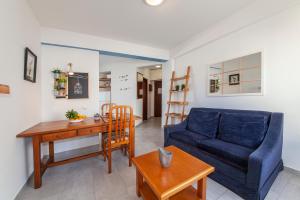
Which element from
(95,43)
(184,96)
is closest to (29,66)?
(95,43)

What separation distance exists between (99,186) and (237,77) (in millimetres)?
3007

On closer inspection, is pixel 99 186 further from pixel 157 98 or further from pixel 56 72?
pixel 157 98

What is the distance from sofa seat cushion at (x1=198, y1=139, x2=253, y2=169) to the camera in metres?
1.48

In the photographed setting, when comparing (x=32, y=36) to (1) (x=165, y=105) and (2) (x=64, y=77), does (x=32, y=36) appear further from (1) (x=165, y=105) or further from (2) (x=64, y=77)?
(1) (x=165, y=105)

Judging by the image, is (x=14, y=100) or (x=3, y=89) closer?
(x=3, y=89)

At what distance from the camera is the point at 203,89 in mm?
3107

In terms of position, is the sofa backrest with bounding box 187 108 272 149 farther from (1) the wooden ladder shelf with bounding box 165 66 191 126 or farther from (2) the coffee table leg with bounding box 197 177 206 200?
(1) the wooden ladder shelf with bounding box 165 66 191 126

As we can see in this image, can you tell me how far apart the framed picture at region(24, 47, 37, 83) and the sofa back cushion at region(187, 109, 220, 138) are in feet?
9.68

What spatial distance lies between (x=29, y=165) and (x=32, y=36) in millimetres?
2070

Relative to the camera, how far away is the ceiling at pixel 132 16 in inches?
78.9

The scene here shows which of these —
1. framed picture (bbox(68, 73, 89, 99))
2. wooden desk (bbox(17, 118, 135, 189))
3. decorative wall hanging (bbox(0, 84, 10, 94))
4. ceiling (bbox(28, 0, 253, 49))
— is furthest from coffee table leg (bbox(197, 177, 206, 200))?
framed picture (bbox(68, 73, 89, 99))

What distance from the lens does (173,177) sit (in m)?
1.11

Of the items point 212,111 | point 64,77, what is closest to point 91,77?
point 64,77

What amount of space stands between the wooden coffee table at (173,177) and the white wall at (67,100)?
81.4 inches
